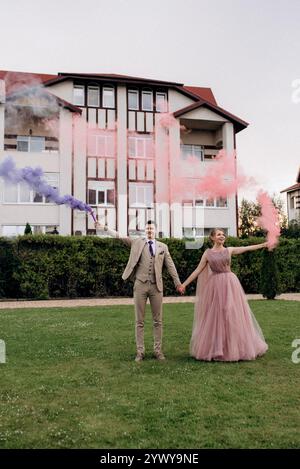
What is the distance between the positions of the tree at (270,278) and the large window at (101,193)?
16640 mm

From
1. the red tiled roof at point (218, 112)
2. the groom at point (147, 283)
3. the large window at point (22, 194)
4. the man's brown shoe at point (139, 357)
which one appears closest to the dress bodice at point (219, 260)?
the groom at point (147, 283)

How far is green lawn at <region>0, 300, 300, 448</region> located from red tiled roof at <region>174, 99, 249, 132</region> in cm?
2739

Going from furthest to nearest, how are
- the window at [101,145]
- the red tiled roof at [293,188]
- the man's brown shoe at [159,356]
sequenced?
the red tiled roof at [293,188] < the window at [101,145] < the man's brown shoe at [159,356]

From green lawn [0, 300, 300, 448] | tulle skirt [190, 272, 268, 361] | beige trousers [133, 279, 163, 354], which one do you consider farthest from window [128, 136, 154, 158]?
beige trousers [133, 279, 163, 354]

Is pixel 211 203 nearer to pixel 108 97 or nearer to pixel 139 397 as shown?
pixel 108 97

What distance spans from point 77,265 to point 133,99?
58.2 ft

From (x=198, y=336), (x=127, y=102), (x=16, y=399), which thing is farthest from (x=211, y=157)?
(x=16, y=399)

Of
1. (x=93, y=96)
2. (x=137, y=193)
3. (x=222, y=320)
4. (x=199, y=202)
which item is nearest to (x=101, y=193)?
(x=137, y=193)

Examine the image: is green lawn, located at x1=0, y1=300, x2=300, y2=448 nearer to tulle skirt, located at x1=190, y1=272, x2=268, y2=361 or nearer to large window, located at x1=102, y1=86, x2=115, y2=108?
tulle skirt, located at x1=190, y1=272, x2=268, y2=361

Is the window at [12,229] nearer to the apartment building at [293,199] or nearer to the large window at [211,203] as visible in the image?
the large window at [211,203]

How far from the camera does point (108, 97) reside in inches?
1414

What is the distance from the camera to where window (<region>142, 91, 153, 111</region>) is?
3684 centimetres

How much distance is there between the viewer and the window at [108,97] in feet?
117
